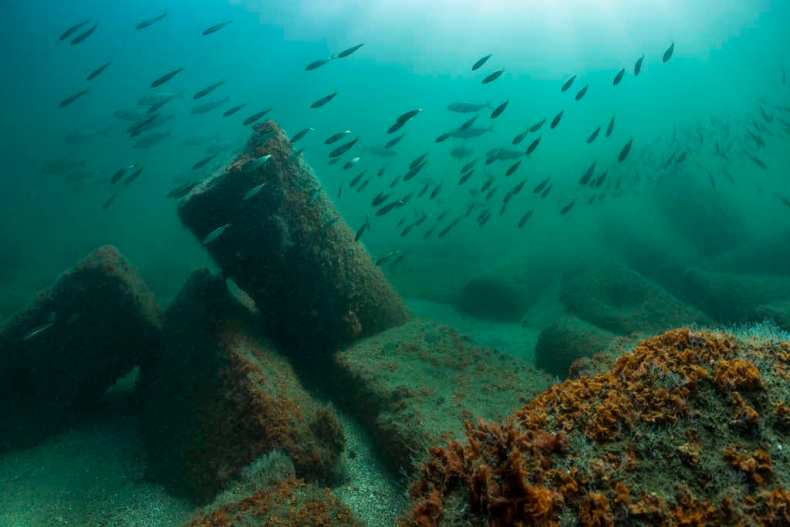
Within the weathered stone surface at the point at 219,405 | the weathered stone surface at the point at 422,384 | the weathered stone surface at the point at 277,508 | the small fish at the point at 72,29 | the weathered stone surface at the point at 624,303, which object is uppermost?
the small fish at the point at 72,29

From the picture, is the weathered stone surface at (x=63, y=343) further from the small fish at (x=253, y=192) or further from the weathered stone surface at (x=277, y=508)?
the weathered stone surface at (x=277, y=508)

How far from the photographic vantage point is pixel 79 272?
248 inches

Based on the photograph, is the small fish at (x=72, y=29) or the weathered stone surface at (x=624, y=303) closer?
the small fish at (x=72, y=29)

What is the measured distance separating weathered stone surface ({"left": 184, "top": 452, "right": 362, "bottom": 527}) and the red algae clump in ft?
3.92

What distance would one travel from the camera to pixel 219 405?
5.17 metres

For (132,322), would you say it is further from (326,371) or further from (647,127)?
(647,127)

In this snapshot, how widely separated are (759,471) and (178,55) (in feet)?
246

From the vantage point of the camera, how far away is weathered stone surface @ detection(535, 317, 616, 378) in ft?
27.0

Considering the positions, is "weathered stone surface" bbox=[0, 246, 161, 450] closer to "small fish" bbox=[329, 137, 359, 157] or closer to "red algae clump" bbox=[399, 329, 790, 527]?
"small fish" bbox=[329, 137, 359, 157]

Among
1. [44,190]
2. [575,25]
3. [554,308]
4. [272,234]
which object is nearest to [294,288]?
[272,234]

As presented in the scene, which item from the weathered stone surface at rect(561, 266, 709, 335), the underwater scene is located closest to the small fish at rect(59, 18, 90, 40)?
the underwater scene

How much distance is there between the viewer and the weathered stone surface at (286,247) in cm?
607

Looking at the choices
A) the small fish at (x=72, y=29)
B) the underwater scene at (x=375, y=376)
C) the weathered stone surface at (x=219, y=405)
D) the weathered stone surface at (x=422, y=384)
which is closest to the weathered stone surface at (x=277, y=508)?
the underwater scene at (x=375, y=376)

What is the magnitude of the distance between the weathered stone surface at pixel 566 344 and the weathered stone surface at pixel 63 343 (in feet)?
24.1
